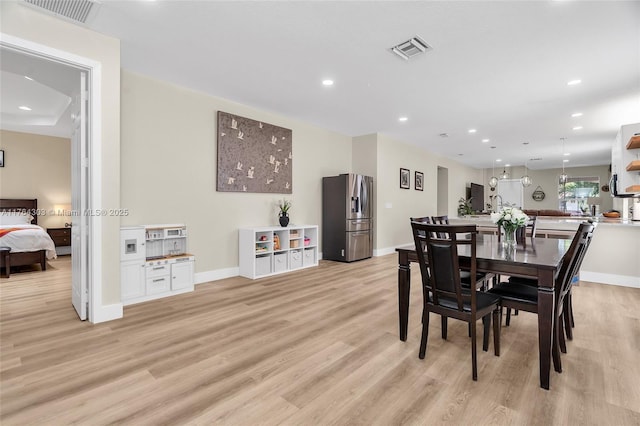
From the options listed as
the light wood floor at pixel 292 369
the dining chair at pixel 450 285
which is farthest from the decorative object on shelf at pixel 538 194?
the dining chair at pixel 450 285

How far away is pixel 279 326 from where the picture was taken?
2.80 meters

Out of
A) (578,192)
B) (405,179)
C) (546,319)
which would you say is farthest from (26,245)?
(578,192)

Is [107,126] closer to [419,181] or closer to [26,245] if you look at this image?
[26,245]

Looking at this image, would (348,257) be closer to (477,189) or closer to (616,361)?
(616,361)

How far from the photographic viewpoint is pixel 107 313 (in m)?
2.92

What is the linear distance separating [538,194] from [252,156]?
1277 centimetres

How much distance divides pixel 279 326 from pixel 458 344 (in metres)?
1.52

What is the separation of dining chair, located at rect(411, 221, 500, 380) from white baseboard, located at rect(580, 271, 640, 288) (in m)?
3.41

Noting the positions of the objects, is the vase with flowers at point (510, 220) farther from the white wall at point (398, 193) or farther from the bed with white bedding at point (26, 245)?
the bed with white bedding at point (26, 245)

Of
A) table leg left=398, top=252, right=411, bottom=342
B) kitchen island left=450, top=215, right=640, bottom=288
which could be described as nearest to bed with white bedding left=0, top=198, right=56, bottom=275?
table leg left=398, top=252, right=411, bottom=342

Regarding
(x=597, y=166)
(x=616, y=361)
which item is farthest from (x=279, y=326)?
(x=597, y=166)

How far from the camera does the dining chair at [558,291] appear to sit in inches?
77.0

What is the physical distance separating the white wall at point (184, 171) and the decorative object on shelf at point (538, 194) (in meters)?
12.1

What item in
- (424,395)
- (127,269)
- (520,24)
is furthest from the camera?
(127,269)
